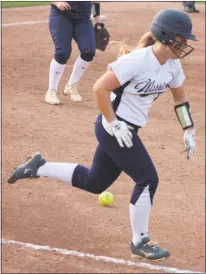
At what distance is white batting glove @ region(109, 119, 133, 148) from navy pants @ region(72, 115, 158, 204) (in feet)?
0.35

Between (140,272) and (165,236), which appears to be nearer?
(140,272)

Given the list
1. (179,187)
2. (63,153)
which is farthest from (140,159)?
(63,153)

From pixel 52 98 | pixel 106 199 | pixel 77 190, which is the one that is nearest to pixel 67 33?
pixel 52 98

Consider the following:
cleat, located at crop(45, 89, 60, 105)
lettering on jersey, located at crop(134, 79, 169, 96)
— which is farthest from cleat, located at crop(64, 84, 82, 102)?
lettering on jersey, located at crop(134, 79, 169, 96)

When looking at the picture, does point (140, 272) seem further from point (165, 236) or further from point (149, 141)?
point (149, 141)

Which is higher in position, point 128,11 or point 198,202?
point 198,202

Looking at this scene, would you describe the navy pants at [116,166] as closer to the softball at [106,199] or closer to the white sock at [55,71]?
the softball at [106,199]

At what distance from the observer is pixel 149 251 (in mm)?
5984

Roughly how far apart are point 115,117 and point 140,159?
0.40m

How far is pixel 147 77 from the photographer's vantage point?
5.68 metres

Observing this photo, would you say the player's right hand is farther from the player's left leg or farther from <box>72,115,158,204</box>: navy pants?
<box>72,115,158,204</box>: navy pants

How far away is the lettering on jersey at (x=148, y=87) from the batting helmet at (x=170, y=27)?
352 mm

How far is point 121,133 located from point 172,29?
3.12 ft

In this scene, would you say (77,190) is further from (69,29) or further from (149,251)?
(69,29)
